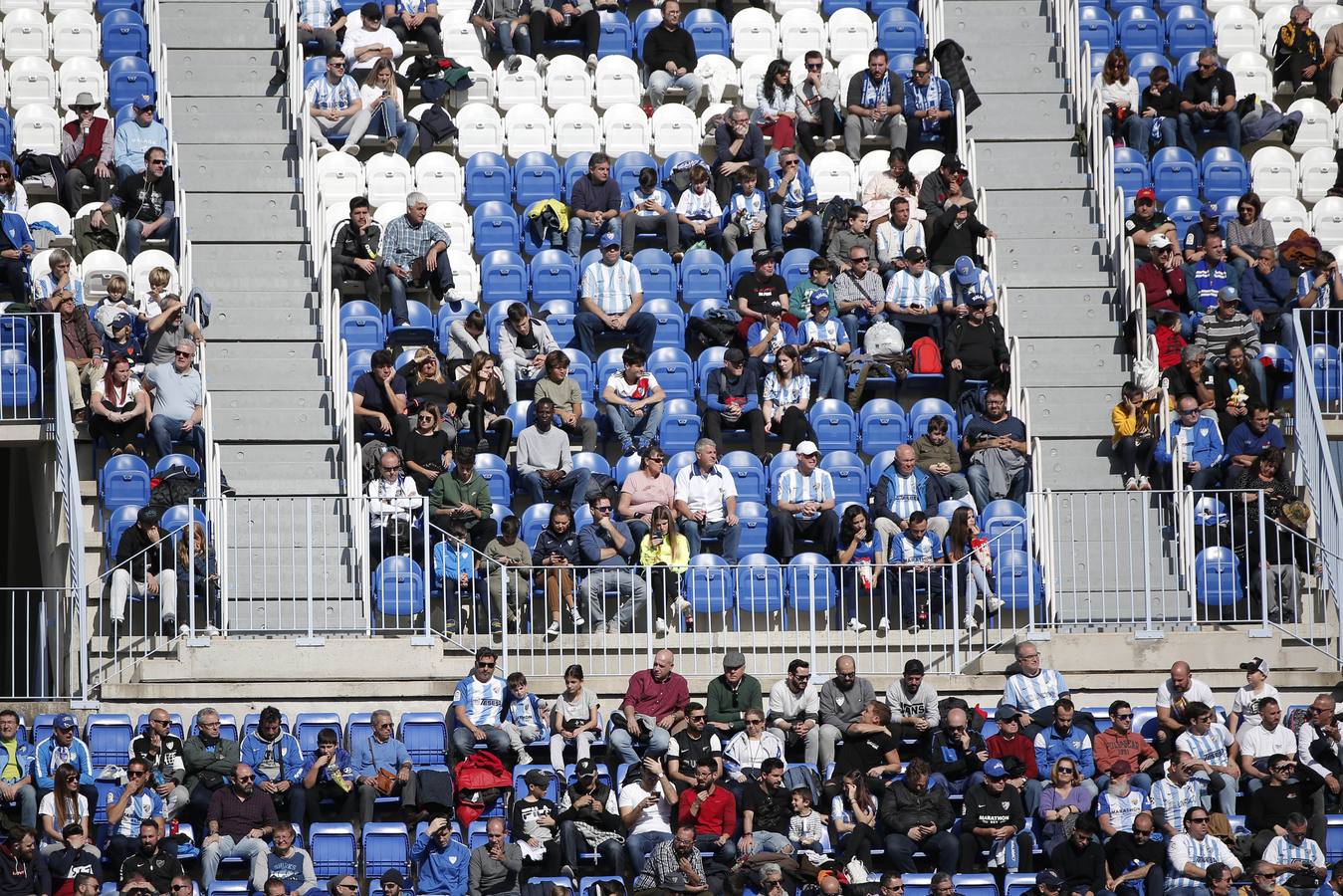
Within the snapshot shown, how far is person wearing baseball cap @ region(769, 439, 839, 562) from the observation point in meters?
20.0

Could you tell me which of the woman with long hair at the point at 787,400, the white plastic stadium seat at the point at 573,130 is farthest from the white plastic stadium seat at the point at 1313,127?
the white plastic stadium seat at the point at 573,130

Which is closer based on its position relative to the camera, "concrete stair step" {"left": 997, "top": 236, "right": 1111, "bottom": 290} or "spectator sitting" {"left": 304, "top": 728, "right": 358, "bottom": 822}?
"spectator sitting" {"left": 304, "top": 728, "right": 358, "bottom": 822}

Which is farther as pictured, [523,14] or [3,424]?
[523,14]

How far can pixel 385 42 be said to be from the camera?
24.2 metres

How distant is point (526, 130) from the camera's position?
78.2 feet

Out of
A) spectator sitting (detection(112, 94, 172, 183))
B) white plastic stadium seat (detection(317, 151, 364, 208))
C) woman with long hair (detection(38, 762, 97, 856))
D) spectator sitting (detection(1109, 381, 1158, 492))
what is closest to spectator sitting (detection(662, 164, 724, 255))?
white plastic stadium seat (detection(317, 151, 364, 208))

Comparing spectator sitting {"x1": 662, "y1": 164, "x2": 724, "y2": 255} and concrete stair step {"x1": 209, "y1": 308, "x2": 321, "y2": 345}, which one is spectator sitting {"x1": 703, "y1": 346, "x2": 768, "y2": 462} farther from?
concrete stair step {"x1": 209, "y1": 308, "x2": 321, "y2": 345}

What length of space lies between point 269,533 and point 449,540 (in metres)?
1.43

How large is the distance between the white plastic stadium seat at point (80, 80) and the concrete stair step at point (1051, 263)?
8.80m

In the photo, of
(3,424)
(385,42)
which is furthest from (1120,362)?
(3,424)

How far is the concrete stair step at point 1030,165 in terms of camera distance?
941 inches

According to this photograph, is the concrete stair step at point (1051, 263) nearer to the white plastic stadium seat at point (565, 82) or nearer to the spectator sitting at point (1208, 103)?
the spectator sitting at point (1208, 103)

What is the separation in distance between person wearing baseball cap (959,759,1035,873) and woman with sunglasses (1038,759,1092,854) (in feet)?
0.54

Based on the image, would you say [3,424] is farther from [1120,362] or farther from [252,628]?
[1120,362]
